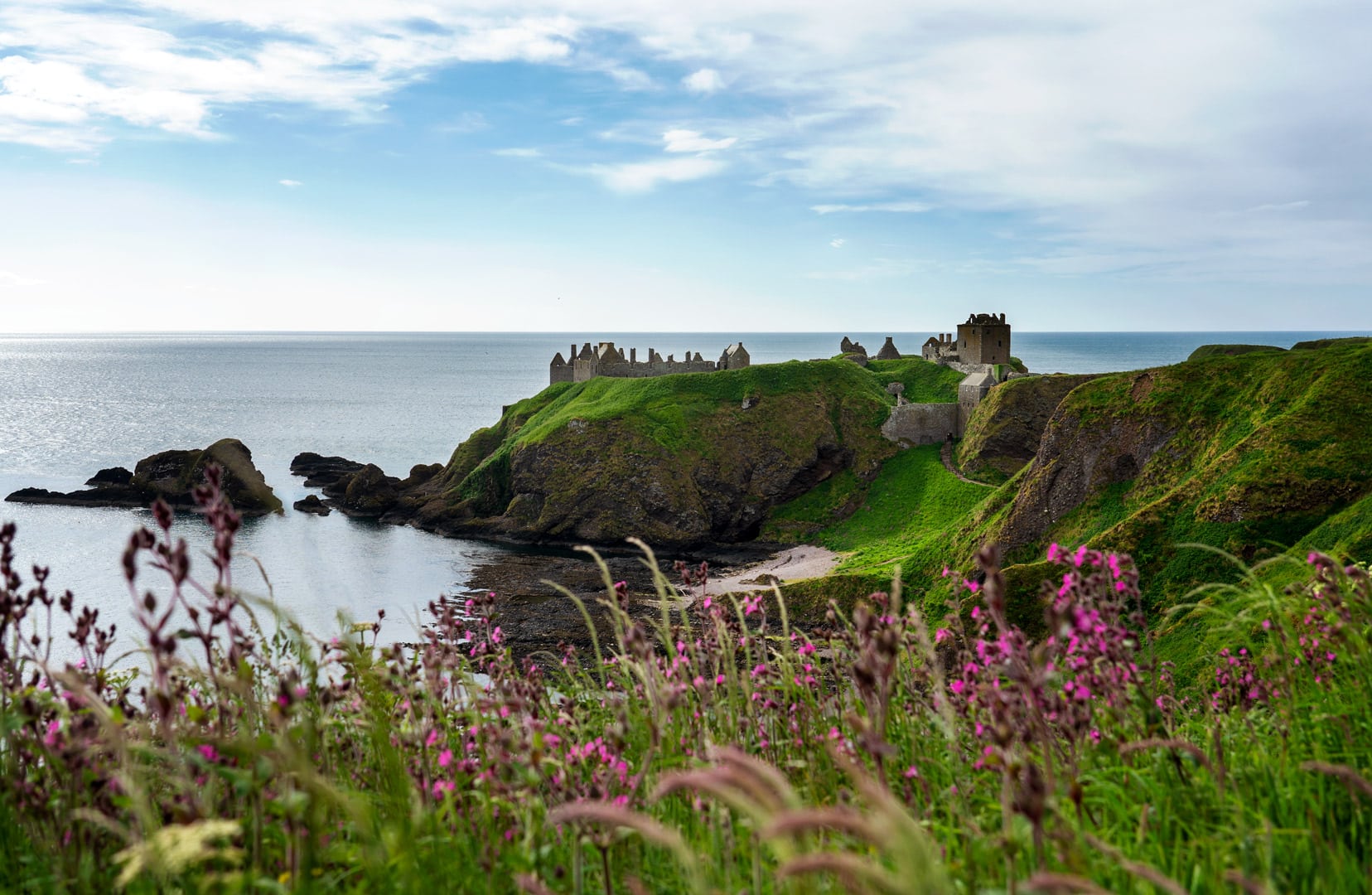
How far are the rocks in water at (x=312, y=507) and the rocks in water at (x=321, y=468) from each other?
1379 cm

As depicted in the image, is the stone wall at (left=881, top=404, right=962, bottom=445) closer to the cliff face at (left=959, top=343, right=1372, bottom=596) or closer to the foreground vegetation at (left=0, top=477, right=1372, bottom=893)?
the cliff face at (left=959, top=343, right=1372, bottom=596)

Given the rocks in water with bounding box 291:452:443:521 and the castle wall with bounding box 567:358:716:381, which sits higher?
the castle wall with bounding box 567:358:716:381

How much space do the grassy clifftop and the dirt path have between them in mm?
4387

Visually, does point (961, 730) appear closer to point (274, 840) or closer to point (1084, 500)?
point (274, 840)

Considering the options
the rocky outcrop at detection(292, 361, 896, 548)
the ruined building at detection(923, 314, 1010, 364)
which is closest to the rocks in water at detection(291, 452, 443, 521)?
the rocky outcrop at detection(292, 361, 896, 548)

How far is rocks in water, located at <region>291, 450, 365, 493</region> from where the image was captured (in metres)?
104

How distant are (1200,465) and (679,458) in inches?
1795

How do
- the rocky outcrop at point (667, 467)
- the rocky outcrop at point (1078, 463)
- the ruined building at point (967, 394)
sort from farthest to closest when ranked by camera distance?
the ruined building at point (967, 394) < the rocky outcrop at point (667, 467) < the rocky outcrop at point (1078, 463)

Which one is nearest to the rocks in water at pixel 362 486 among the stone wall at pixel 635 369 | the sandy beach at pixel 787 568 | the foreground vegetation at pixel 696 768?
the stone wall at pixel 635 369

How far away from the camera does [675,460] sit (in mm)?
77062

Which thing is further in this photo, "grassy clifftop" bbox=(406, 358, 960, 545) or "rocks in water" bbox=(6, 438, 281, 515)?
"rocks in water" bbox=(6, 438, 281, 515)

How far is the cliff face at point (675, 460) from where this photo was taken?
7425 centimetres

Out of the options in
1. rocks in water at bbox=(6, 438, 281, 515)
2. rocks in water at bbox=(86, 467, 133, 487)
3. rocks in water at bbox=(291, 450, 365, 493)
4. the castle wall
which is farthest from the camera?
rocks in water at bbox=(291, 450, 365, 493)

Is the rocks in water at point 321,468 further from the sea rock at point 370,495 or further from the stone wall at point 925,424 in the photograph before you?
the stone wall at point 925,424
